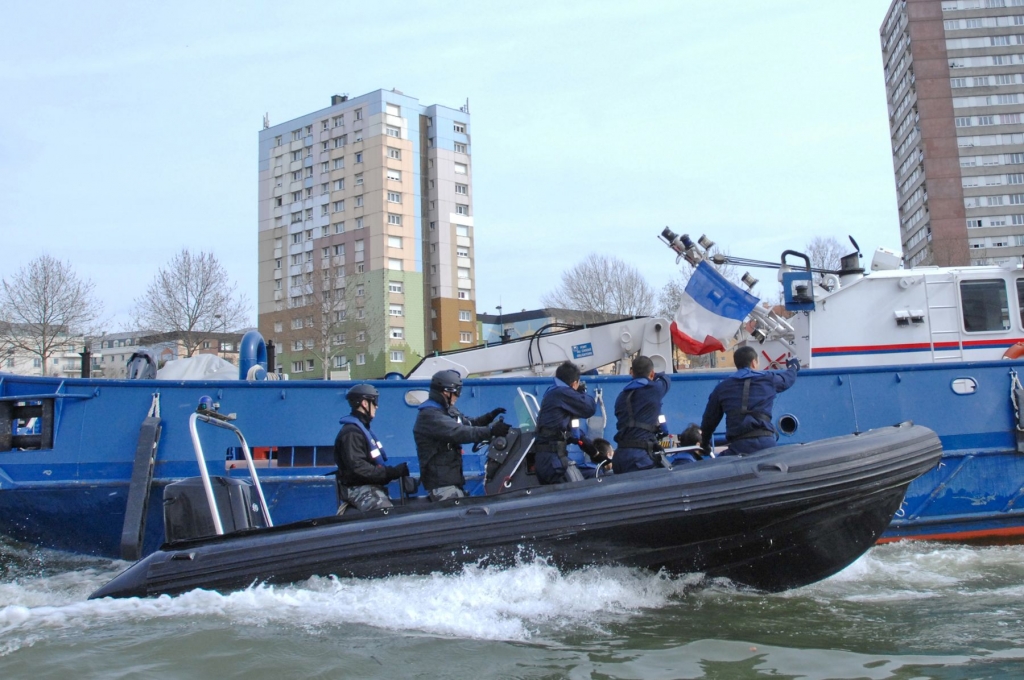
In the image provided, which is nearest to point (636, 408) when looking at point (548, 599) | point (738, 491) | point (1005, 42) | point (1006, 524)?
point (738, 491)

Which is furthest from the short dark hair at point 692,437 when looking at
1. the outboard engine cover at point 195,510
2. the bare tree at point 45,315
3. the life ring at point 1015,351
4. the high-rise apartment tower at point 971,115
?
the high-rise apartment tower at point 971,115

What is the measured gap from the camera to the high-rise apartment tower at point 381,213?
51.7m

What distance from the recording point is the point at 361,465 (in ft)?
18.4

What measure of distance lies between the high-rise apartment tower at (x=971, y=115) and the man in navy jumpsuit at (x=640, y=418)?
171 feet

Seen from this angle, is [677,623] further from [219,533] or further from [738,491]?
[219,533]

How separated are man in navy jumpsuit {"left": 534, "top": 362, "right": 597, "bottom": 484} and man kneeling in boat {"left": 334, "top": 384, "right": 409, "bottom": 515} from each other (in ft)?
3.06

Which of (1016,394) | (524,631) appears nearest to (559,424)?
(524,631)

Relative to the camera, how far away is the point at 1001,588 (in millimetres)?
6117

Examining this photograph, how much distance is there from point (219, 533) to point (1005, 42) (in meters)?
60.4

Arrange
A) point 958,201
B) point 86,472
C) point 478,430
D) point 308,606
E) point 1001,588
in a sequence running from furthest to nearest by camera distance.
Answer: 1. point 958,201
2. point 86,472
3. point 1001,588
4. point 478,430
5. point 308,606

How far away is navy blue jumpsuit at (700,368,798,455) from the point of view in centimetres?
588

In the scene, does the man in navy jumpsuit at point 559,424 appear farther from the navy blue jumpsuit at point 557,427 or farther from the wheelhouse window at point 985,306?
the wheelhouse window at point 985,306

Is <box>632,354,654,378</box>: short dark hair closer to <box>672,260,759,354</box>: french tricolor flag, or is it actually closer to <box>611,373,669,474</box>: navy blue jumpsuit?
<box>611,373,669,474</box>: navy blue jumpsuit

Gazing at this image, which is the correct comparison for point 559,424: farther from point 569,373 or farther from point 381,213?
point 381,213
